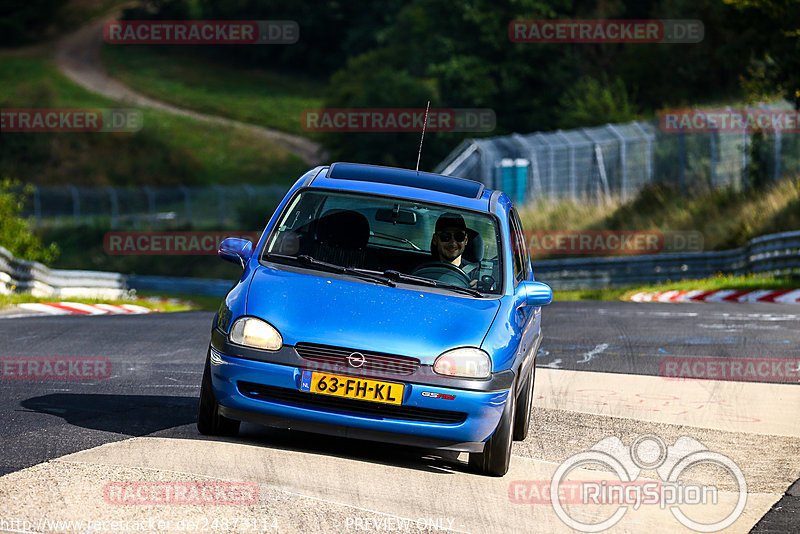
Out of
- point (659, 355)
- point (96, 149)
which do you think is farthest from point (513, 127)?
point (659, 355)

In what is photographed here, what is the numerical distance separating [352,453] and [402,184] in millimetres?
1982

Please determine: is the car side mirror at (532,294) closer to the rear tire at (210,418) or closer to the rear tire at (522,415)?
the rear tire at (522,415)

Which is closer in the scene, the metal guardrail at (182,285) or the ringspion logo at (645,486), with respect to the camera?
the ringspion logo at (645,486)

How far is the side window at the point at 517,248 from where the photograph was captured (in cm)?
829

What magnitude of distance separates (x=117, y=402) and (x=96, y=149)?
72.1 meters

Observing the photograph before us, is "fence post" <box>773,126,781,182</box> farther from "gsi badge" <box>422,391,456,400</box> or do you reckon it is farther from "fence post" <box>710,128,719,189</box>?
"gsi badge" <box>422,391,456,400</box>

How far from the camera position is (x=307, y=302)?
7051 millimetres

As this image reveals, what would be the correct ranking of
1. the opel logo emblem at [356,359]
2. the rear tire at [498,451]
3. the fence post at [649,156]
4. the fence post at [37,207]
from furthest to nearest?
the fence post at [37,207]
the fence post at [649,156]
the rear tire at [498,451]
the opel logo emblem at [356,359]

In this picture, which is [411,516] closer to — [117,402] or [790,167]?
[117,402]

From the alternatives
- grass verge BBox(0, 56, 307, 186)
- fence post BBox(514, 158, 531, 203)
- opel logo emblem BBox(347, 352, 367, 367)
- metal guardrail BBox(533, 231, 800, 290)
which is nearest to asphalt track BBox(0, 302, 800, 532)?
opel logo emblem BBox(347, 352, 367, 367)

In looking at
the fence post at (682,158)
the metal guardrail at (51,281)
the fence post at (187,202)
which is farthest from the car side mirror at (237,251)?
the fence post at (187,202)

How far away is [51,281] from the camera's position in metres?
23.0

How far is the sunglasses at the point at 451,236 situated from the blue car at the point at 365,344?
0.72 ft

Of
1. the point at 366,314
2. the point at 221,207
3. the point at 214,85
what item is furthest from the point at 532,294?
the point at 214,85
